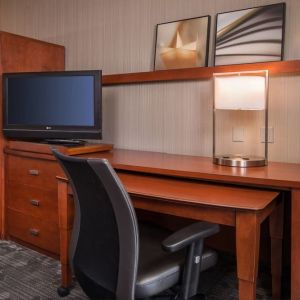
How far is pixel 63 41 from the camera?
9.95 ft

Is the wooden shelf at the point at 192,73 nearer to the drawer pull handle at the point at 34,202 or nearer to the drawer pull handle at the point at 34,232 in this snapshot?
the drawer pull handle at the point at 34,202

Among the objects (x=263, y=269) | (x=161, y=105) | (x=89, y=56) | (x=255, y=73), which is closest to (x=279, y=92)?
(x=255, y=73)

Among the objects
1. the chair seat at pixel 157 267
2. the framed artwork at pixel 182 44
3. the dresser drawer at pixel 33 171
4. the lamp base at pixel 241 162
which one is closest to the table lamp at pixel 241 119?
the lamp base at pixel 241 162

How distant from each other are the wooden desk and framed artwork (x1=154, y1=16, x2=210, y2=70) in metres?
0.67

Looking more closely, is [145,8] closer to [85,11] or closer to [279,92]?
[85,11]

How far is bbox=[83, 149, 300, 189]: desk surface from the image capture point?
1.55 m

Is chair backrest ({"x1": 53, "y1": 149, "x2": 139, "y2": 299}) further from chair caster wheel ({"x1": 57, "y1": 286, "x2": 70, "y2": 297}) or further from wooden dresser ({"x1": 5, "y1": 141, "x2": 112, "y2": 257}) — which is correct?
wooden dresser ({"x1": 5, "y1": 141, "x2": 112, "y2": 257})

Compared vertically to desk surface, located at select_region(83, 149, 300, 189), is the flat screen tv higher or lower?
higher

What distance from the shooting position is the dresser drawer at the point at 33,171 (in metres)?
2.25

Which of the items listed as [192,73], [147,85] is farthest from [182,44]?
[147,85]

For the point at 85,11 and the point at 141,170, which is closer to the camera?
the point at 141,170

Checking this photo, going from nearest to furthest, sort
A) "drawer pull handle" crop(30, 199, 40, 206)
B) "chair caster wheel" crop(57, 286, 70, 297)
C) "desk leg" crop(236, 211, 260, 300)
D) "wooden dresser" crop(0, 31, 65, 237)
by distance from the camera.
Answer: "desk leg" crop(236, 211, 260, 300), "chair caster wheel" crop(57, 286, 70, 297), "drawer pull handle" crop(30, 199, 40, 206), "wooden dresser" crop(0, 31, 65, 237)

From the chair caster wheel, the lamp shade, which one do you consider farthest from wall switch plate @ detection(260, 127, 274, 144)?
the chair caster wheel

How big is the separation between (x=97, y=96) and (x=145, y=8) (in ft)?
2.49
